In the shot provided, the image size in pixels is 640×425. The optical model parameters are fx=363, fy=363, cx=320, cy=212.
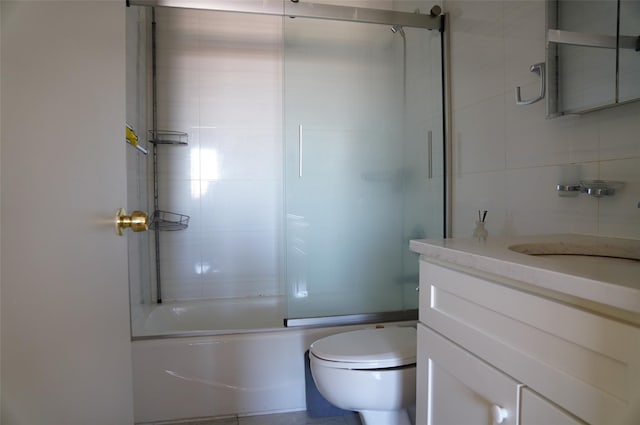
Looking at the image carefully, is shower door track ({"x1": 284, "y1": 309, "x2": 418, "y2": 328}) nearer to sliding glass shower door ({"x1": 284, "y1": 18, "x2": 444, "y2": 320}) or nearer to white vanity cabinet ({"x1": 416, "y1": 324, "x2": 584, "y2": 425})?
sliding glass shower door ({"x1": 284, "y1": 18, "x2": 444, "y2": 320})

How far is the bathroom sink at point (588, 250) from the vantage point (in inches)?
36.7

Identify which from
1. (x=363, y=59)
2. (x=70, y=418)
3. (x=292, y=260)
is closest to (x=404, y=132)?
(x=363, y=59)

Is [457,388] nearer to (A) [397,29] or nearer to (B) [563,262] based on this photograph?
(B) [563,262]

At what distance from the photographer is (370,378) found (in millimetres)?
1259

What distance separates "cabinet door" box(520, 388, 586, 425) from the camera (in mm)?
569

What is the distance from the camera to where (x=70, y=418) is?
0.50 meters

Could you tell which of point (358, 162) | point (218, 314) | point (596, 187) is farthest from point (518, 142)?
point (218, 314)

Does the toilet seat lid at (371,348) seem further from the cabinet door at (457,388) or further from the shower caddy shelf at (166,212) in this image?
the shower caddy shelf at (166,212)

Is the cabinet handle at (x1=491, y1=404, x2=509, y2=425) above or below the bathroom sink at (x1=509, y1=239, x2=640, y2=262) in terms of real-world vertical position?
below

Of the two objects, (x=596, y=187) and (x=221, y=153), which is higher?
(x=221, y=153)

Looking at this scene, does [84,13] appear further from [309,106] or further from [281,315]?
[281,315]

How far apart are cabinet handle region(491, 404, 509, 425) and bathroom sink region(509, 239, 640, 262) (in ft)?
1.26

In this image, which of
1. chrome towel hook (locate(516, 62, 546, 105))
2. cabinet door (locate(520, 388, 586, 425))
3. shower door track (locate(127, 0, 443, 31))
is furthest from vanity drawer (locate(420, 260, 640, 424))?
shower door track (locate(127, 0, 443, 31))

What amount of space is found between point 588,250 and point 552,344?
1.77 feet
